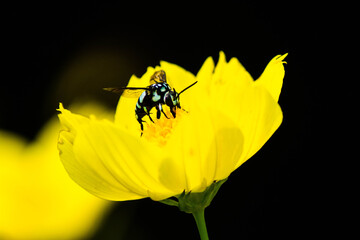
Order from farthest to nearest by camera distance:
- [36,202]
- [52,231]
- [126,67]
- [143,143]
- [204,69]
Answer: [126,67], [36,202], [52,231], [204,69], [143,143]

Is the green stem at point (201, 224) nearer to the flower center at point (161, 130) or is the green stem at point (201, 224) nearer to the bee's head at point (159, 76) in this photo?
the flower center at point (161, 130)

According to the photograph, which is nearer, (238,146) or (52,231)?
(238,146)

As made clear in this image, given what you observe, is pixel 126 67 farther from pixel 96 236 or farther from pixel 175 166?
pixel 175 166

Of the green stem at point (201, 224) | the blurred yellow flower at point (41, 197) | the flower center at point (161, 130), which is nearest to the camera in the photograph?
the green stem at point (201, 224)

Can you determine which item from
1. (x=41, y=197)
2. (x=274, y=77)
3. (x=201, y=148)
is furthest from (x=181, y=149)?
(x=41, y=197)

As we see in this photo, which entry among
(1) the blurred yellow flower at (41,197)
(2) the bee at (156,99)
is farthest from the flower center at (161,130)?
(1) the blurred yellow flower at (41,197)

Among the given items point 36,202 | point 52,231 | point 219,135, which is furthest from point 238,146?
point 36,202

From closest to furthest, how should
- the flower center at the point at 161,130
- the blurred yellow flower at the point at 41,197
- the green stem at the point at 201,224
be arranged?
the green stem at the point at 201,224 < the flower center at the point at 161,130 < the blurred yellow flower at the point at 41,197
